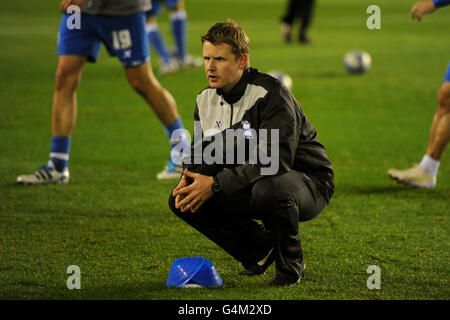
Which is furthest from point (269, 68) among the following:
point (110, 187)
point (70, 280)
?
point (70, 280)

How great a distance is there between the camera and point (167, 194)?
5.73m

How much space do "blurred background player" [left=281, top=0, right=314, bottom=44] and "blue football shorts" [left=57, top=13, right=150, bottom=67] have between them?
32.1 feet

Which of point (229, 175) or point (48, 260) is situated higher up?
point (229, 175)

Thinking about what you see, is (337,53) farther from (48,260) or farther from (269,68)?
(48,260)

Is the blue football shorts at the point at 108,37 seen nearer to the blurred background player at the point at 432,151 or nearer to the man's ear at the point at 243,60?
the blurred background player at the point at 432,151

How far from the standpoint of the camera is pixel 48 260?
4.21 meters

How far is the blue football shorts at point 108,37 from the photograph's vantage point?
5.88m

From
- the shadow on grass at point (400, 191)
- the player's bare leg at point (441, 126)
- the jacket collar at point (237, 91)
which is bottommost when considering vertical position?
the shadow on grass at point (400, 191)

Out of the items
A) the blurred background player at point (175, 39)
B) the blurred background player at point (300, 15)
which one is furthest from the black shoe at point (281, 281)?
the blurred background player at point (300, 15)

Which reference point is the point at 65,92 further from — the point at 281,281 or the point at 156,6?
the point at 156,6

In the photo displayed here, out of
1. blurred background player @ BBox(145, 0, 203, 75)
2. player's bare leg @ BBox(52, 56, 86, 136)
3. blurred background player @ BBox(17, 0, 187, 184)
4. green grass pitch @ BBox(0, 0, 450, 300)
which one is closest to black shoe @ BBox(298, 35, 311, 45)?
green grass pitch @ BBox(0, 0, 450, 300)

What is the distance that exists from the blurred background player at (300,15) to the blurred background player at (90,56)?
9.74 meters

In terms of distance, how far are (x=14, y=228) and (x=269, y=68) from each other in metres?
7.52
